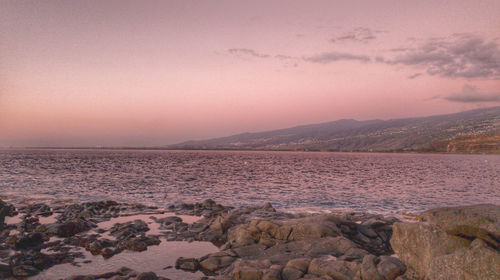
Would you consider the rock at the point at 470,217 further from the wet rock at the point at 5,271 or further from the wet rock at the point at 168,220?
the wet rock at the point at 168,220

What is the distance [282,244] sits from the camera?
16750mm

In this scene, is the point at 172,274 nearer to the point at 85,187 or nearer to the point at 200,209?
the point at 200,209

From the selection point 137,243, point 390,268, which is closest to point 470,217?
point 390,268

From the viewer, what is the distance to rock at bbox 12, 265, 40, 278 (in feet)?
42.4

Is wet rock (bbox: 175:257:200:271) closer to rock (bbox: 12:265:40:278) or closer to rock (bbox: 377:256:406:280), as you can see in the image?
rock (bbox: 12:265:40:278)

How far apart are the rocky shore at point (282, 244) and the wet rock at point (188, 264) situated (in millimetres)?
38

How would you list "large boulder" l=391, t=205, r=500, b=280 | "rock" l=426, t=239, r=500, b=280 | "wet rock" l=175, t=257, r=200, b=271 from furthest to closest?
"wet rock" l=175, t=257, r=200, b=271 < "large boulder" l=391, t=205, r=500, b=280 < "rock" l=426, t=239, r=500, b=280

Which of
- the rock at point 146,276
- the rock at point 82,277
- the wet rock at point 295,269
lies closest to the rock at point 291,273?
the wet rock at point 295,269

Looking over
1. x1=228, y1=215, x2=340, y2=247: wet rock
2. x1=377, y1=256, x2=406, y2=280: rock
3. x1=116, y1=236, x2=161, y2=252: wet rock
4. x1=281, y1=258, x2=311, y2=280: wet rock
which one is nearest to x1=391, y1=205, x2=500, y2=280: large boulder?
x1=377, y1=256, x2=406, y2=280: rock

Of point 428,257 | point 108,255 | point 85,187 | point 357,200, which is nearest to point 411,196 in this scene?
point 357,200

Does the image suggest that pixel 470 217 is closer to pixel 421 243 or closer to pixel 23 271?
pixel 421 243

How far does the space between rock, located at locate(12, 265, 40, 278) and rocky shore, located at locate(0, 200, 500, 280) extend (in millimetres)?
38

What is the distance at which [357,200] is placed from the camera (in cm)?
3591

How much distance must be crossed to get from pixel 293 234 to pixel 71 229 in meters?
15.1
